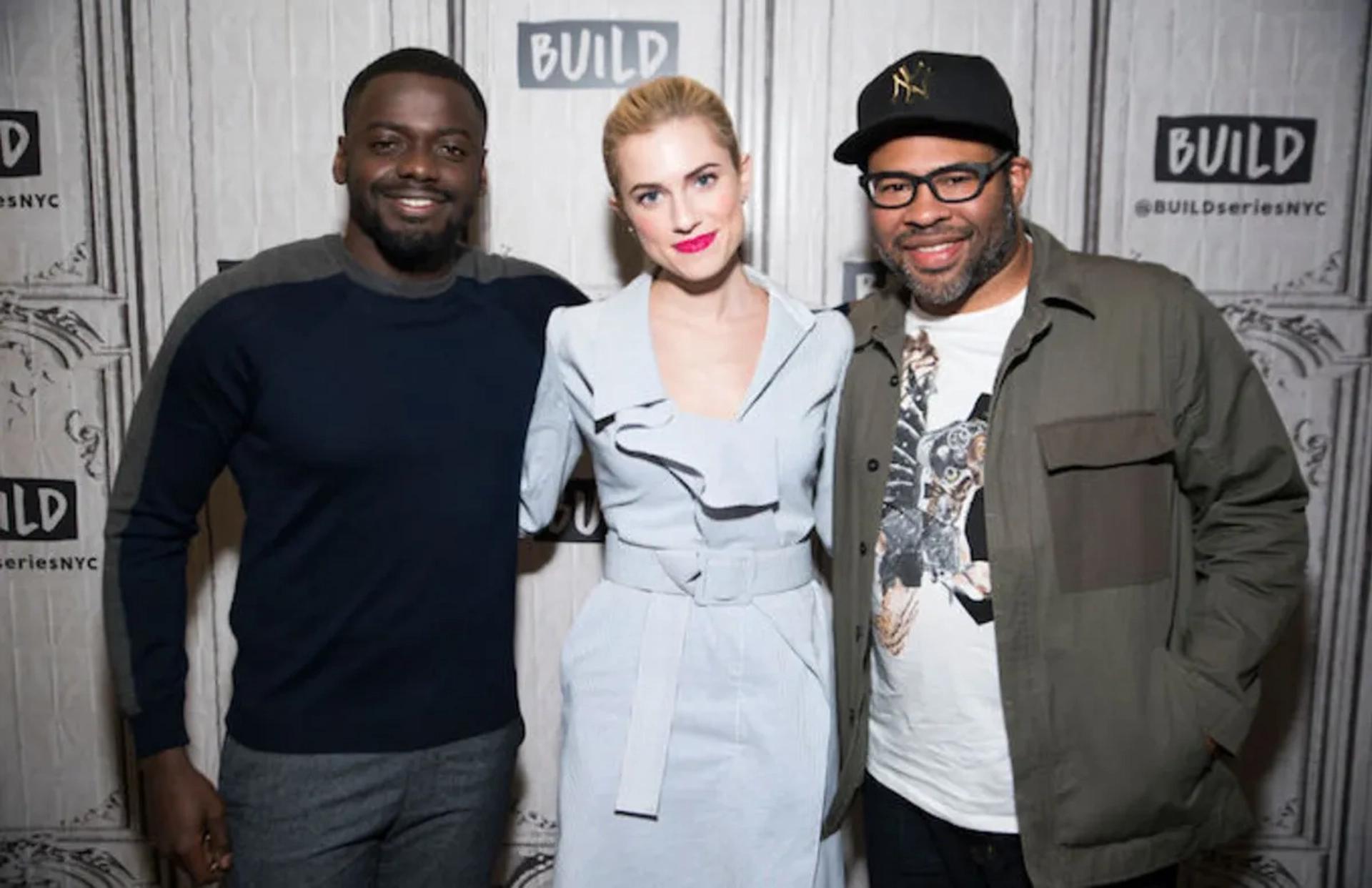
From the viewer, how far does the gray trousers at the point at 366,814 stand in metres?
1.64

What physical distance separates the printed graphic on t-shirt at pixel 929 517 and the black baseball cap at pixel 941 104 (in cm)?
34

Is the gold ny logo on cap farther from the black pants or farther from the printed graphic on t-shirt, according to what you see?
the black pants

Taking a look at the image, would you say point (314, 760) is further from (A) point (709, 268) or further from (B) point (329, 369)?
(A) point (709, 268)

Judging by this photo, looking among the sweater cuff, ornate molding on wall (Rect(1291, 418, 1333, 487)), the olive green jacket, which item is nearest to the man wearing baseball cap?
the olive green jacket

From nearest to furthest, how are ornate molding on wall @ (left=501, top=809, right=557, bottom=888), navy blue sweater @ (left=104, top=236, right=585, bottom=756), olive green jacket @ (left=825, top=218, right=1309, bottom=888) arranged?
olive green jacket @ (left=825, top=218, right=1309, bottom=888) < navy blue sweater @ (left=104, top=236, right=585, bottom=756) < ornate molding on wall @ (left=501, top=809, right=557, bottom=888)

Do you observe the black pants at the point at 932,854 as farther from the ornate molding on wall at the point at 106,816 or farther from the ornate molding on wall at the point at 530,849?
the ornate molding on wall at the point at 106,816

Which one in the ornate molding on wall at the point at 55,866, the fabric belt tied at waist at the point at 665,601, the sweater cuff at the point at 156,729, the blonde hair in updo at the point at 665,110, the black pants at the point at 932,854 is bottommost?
the ornate molding on wall at the point at 55,866

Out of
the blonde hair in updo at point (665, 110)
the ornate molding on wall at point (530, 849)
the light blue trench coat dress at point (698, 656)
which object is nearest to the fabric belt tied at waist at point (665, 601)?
the light blue trench coat dress at point (698, 656)

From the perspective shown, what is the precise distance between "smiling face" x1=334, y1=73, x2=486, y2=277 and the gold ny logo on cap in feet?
2.32

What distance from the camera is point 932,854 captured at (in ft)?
5.49

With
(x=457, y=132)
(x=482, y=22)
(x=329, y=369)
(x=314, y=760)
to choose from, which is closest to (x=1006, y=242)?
(x=457, y=132)

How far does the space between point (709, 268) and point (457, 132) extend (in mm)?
494

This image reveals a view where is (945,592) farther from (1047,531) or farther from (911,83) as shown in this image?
(911,83)

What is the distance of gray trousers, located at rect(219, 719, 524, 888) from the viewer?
5.40 ft
